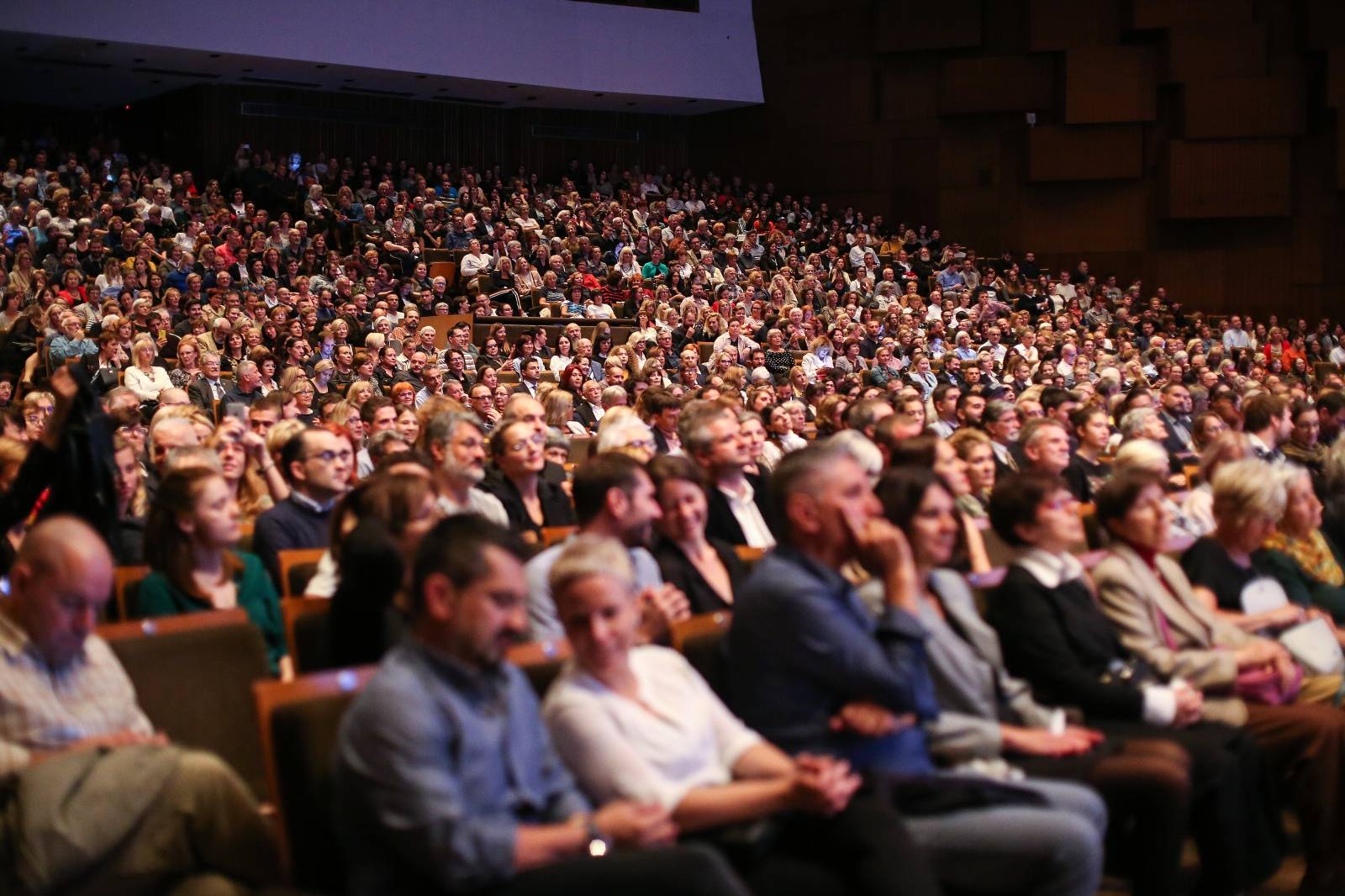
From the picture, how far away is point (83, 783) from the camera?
1731 mm

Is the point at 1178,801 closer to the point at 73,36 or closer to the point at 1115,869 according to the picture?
the point at 1115,869

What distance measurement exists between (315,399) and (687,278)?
546cm

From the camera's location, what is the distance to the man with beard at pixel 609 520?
240 centimetres

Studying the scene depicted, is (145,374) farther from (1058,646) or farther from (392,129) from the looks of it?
(392,129)

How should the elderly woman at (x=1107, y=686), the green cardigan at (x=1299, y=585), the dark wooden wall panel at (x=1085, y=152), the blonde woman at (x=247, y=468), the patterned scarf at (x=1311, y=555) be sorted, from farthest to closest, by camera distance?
1. the dark wooden wall panel at (x=1085, y=152)
2. the blonde woman at (x=247, y=468)
3. the patterned scarf at (x=1311, y=555)
4. the green cardigan at (x=1299, y=585)
5. the elderly woman at (x=1107, y=686)

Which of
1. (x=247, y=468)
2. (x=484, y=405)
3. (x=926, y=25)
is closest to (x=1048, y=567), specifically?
(x=247, y=468)

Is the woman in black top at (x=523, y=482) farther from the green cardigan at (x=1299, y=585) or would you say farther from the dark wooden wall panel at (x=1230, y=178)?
the dark wooden wall panel at (x=1230, y=178)

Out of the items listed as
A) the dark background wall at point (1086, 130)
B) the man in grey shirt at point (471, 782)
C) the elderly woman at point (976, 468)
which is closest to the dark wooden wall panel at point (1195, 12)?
the dark background wall at point (1086, 130)

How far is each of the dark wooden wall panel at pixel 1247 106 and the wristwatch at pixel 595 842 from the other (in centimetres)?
1432

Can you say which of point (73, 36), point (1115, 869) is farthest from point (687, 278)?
point (1115, 869)

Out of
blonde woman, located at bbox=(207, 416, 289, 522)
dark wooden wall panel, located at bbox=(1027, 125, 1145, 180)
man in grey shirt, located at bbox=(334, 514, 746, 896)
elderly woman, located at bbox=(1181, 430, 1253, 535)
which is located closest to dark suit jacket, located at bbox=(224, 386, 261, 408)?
→ blonde woman, located at bbox=(207, 416, 289, 522)

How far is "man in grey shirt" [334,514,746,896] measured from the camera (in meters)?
1.59

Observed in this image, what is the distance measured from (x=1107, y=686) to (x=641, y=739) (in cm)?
99

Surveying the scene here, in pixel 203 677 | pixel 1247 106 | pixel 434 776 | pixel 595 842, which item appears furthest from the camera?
pixel 1247 106
